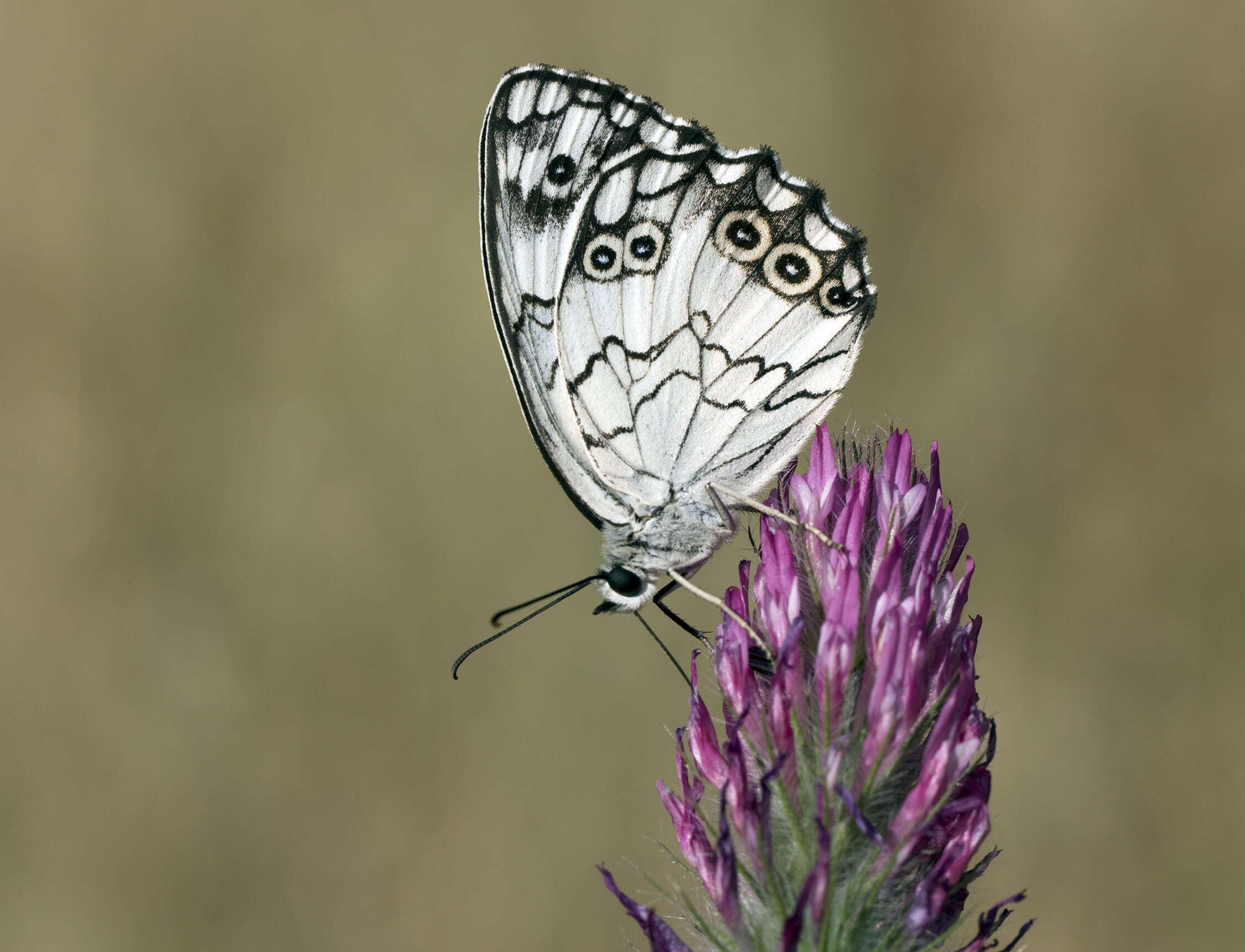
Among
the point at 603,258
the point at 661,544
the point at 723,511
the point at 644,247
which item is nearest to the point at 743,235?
the point at 644,247

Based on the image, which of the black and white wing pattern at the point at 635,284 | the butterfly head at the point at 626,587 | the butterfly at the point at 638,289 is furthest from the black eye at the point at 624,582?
the black and white wing pattern at the point at 635,284

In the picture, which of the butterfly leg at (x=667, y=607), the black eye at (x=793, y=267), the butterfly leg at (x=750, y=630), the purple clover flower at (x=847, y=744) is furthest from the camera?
the black eye at (x=793, y=267)

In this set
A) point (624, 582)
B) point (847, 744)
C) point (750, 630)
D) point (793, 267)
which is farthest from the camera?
point (793, 267)

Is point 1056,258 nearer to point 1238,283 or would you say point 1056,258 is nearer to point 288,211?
point 1238,283

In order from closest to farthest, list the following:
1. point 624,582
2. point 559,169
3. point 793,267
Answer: point 624,582, point 793,267, point 559,169

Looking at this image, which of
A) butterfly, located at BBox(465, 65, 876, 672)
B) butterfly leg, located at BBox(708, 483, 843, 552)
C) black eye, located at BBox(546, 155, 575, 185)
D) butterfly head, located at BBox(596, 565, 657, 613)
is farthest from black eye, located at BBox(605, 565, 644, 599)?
black eye, located at BBox(546, 155, 575, 185)

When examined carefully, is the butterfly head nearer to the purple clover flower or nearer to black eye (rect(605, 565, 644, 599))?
black eye (rect(605, 565, 644, 599))

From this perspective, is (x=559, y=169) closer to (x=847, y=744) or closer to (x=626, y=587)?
(x=626, y=587)

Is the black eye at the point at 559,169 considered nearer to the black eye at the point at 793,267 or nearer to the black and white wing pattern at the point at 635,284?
the black and white wing pattern at the point at 635,284
